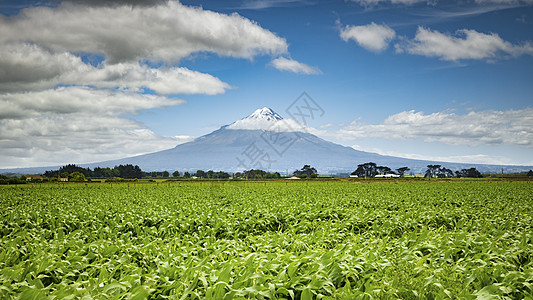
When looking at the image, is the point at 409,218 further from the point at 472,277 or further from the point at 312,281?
the point at 312,281

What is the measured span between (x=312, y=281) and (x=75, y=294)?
329 centimetres

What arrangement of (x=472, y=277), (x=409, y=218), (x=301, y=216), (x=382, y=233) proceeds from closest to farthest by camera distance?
(x=472, y=277) < (x=382, y=233) < (x=409, y=218) < (x=301, y=216)

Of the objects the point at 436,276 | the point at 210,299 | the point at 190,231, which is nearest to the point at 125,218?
the point at 190,231

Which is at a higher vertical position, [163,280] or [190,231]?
[163,280]

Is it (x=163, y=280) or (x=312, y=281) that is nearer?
(x=312, y=281)

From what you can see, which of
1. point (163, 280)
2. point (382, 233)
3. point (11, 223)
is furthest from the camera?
point (11, 223)

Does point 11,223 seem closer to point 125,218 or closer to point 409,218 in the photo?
point 125,218

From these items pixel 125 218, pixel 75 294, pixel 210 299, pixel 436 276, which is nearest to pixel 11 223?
pixel 125 218

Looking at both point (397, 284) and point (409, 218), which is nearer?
point (397, 284)

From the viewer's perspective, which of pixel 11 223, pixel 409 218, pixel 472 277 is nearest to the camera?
pixel 472 277

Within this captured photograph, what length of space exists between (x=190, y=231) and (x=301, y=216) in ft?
21.5

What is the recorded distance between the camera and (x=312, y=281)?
4.64 m

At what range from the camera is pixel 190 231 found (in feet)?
47.0

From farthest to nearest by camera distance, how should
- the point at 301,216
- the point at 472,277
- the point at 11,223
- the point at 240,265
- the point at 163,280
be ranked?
the point at 301,216, the point at 11,223, the point at 240,265, the point at 472,277, the point at 163,280
